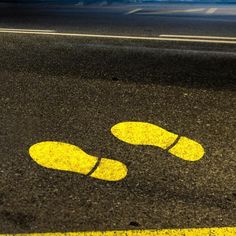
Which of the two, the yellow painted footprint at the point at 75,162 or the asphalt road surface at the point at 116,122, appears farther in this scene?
the yellow painted footprint at the point at 75,162

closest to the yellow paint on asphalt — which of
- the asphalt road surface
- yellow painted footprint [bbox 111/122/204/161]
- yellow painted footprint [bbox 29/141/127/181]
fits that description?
Result: the asphalt road surface

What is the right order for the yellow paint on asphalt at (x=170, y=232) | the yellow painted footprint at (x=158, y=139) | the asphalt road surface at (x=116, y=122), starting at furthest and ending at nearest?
1. the yellow painted footprint at (x=158, y=139)
2. the asphalt road surface at (x=116, y=122)
3. the yellow paint on asphalt at (x=170, y=232)

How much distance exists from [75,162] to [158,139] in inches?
23.5

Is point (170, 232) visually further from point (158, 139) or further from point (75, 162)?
point (158, 139)

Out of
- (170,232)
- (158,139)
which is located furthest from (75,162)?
(170,232)

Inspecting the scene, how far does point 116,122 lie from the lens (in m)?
3.05

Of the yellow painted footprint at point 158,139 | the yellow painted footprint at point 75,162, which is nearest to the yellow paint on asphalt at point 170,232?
the yellow painted footprint at point 75,162

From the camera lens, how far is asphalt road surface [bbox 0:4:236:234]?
2.02m

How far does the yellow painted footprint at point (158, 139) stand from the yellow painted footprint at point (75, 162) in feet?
1.08

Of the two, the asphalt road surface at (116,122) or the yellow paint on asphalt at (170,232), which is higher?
the asphalt road surface at (116,122)

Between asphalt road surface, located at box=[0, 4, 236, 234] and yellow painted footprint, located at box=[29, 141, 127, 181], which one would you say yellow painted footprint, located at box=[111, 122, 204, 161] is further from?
yellow painted footprint, located at box=[29, 141, 127, 181]

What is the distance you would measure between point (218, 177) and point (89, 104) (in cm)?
141

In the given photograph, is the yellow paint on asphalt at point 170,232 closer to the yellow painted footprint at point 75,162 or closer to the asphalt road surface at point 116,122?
the asphalt road surface at point 116,122

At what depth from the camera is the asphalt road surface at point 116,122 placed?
6.61ft
